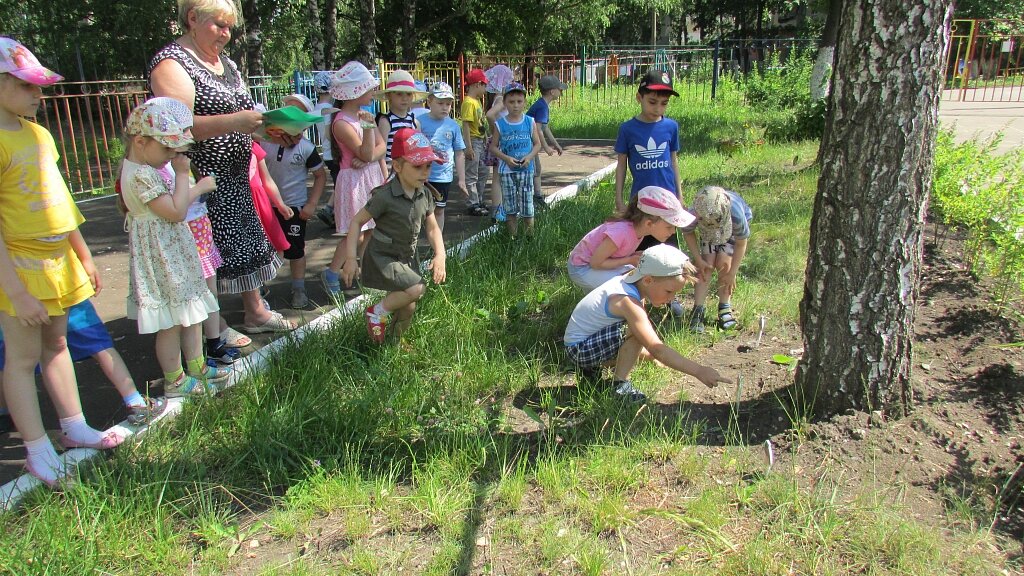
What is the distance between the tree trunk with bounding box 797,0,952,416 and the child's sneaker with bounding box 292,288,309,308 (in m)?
3.24

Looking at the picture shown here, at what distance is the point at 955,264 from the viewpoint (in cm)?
492

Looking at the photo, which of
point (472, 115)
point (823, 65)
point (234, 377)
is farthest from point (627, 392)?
point (823, 65)

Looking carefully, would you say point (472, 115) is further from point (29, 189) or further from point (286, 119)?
point (29, 189)

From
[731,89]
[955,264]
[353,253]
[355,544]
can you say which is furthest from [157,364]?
[731,89]

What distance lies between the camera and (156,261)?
3213 millimetres

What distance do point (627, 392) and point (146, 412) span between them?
2258mm

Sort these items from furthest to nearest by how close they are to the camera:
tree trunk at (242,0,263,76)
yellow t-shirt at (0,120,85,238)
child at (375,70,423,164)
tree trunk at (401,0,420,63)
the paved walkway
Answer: tree trunk at (401,0,420,63) → tree trunk at (242,0,263,76) → child at (375,70,423,164) → the paved walkway → yellow t-shirt at (0,120,85,238)

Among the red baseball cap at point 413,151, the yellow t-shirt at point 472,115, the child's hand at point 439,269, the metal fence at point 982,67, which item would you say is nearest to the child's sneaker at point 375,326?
the child's hand at point 439,269

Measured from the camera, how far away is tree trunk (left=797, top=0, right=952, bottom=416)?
256 centimetres

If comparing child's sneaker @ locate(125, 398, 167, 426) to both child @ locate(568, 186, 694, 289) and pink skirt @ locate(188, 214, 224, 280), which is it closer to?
pink skirt @ locate(188, 214, 224, 280)

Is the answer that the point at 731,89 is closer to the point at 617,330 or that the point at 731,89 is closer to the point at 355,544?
the point at 617,330

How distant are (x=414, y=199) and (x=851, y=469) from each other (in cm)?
254

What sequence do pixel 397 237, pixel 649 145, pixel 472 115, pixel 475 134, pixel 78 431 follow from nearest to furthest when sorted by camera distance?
pixel 78 431, pixel 397 237, pixel 649 145, pixel 472 115, pixel 475 134

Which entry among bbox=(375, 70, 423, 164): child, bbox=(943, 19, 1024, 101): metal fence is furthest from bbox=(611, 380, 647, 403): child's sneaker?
bbox=(943, 19, 1024, 101): metal fence
